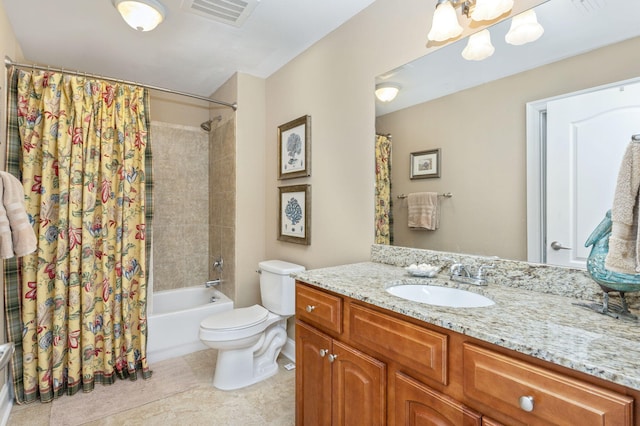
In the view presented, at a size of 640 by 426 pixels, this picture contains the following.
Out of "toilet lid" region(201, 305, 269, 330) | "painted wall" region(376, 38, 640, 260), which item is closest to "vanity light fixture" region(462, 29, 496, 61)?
"painted wall" region(376, 38, 640, 260)

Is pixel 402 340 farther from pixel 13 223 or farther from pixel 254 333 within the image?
pixel 13 223

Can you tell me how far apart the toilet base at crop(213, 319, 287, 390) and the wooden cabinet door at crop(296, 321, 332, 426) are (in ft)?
2.36

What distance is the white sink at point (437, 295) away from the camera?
4.00 ft

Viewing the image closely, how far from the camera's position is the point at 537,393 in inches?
28.5

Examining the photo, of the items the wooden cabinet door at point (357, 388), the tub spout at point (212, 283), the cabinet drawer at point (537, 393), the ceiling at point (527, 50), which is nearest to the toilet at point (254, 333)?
the tub spout at point (212, 283)

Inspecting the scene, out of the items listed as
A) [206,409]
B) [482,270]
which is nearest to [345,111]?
[482,270]

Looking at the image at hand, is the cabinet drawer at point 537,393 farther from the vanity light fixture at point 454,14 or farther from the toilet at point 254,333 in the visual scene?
the toilet at point 254,333

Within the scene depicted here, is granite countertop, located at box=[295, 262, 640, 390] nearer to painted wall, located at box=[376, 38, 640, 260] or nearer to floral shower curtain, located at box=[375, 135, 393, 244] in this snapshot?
painted wall, located at box=[376, 38, 640, 260]

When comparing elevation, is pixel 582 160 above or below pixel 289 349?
above

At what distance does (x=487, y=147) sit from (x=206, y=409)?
6.79 ft

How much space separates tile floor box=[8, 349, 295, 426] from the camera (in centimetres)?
177

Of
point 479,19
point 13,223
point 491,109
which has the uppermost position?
point 479,19

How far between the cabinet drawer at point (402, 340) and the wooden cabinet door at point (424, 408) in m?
0.05

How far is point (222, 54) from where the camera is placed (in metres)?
2.46
